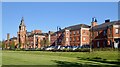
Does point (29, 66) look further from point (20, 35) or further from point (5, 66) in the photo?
point (20, 35)

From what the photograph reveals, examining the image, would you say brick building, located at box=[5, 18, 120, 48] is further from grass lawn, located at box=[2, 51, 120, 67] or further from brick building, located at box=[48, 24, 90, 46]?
grass lawn, located at box=[2, 51, 120, 67]

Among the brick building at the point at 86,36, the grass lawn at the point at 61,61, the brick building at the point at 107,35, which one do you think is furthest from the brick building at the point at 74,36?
the grass lawn at the point at 61,61

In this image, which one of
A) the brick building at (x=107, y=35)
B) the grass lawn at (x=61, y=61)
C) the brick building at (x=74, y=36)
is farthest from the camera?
the brick building at (x=74, y=36)

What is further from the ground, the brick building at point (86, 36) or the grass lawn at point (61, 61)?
the brick building at point (86, 36)

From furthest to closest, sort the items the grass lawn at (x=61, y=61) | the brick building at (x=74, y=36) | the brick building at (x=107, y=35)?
the brick building at (x=74, y=36), the brick building at (x=107, y=35), the grass lawn at (x=61, y=61)

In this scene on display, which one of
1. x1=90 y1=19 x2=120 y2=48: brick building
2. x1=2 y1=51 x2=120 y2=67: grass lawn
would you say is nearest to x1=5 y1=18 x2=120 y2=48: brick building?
x1=90 y1=19 x2=120 y2=48: brick building

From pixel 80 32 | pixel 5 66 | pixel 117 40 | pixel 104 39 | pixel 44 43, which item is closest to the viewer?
pixel 5 66

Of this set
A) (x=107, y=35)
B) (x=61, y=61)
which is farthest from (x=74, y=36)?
(x=61, y=61)

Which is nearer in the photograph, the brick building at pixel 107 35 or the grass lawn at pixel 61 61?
the grass lawn at pixel 61 61

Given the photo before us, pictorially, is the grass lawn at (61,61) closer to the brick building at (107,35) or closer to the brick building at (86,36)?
the brick building at (86,36)

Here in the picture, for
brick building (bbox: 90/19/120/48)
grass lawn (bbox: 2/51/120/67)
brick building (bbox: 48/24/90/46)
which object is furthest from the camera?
brick building (bbox: 48/24/90/46)

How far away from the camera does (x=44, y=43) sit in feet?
401

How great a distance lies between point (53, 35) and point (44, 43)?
1381 centimetres

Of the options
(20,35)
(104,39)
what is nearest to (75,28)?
(104,39)
